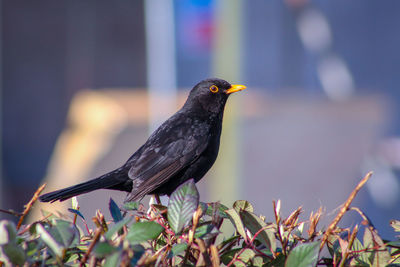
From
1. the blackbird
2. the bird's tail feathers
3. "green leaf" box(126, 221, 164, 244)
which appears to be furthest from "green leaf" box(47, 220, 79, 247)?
the blackbird

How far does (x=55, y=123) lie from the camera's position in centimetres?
1538

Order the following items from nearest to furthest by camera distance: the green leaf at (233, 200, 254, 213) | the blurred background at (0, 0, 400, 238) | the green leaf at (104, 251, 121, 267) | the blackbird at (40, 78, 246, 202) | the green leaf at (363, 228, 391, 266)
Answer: the green leaf at (104, 251, 121, 267) < the green leaf at (363, 228, 391, 266) < the green leaf at (233, 200, 254, 213) < the blackbird at (40, 78, 246, 202) < the blurred background at (0, 0, 400, 238)

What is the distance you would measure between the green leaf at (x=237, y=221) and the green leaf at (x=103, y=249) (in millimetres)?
407

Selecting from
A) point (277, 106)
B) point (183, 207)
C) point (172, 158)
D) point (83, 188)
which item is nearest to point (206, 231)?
point (183, 207)

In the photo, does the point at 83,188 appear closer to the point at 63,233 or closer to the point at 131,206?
the point at 131,206

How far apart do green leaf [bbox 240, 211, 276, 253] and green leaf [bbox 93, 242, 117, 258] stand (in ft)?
1.38

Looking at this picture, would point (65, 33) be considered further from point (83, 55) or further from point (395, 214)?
point (395, 214)

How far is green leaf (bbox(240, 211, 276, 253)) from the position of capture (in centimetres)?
158

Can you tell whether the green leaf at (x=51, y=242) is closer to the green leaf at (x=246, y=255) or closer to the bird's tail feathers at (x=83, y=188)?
the green leaf at (x=246, y=255)

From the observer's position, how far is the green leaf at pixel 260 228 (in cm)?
158

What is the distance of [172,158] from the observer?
3820 millimetres

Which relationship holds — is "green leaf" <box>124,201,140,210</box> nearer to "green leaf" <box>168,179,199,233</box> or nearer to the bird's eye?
"green leaf" <box>168,179,199,233</box>

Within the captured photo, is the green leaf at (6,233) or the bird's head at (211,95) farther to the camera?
the bird's head at (211,95)

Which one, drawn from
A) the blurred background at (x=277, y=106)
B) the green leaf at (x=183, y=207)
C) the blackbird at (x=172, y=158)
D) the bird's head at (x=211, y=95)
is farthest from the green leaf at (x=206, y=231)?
the blurred background at (x=277, y=106)
